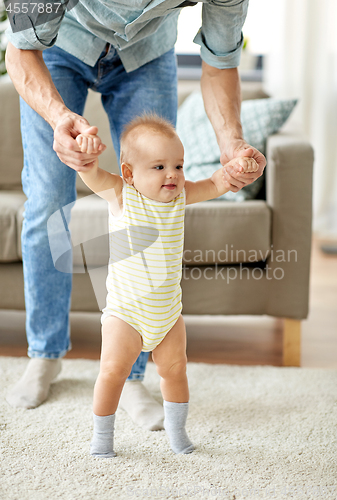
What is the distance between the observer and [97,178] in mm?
848

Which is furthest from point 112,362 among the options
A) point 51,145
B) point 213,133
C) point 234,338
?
point 213,133

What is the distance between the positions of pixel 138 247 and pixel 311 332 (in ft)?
3.36

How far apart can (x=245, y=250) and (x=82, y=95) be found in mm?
628

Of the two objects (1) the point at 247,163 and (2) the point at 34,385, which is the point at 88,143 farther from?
(2) the point at 34,385

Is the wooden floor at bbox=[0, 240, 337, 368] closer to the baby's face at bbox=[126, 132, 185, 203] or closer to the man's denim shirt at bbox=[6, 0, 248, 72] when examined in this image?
the baby's face at bbox=[126, 132, 185, 203]

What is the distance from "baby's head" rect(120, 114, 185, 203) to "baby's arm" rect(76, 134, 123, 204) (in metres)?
0.03

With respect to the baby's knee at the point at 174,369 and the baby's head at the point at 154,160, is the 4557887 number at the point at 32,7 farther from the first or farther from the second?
the baby's knee at the point at 174,369

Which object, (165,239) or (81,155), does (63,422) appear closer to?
(165,239)

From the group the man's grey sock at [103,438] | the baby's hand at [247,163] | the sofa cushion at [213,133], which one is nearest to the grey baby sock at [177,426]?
the man's grey sock at [103,438]

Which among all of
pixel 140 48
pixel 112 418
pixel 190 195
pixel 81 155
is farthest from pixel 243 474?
pixel 140 48

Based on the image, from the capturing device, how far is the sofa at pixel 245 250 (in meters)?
1.44

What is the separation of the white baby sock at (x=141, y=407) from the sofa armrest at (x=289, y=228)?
1.62ft

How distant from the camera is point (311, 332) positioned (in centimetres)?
172

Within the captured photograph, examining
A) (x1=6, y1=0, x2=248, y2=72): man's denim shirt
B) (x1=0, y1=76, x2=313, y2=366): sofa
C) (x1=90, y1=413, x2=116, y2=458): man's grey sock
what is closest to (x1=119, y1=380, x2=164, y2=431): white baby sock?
(x1=90, y1=413, x2=116, y2=458): man's grey sock
